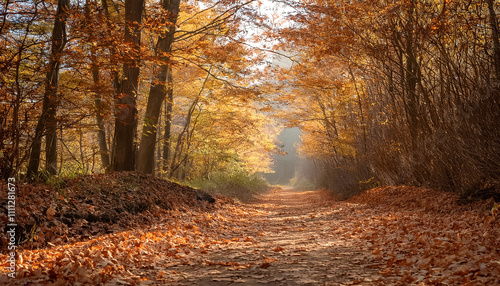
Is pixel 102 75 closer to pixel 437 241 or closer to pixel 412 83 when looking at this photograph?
pixel 412 83

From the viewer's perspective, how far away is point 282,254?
16.1ft

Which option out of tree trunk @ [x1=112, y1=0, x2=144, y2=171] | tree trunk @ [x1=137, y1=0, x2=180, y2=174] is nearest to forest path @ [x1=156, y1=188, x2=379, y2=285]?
tree trunk @ [x1=112, y1=0, x2=144, y2=171]

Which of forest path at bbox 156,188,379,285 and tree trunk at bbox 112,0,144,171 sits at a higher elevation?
tree trunk at bbox 112,0,144,171

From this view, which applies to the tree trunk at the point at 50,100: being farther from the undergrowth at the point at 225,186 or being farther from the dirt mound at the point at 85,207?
the undergrowth at the point at 225,186

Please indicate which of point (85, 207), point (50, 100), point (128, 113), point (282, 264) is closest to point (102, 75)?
point (128, 113)

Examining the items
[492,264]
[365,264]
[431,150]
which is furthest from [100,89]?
[431,150]

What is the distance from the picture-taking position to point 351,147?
1323 cm

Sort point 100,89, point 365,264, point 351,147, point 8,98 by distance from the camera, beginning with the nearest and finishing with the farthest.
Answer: point 365,264 → point 8,98 → point 100,89 → point 351,147

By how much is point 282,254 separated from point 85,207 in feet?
11.7

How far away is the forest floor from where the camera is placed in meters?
3.41

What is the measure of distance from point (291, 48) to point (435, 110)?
18.0ft

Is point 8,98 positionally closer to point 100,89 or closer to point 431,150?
point 100,89

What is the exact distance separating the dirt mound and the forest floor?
0.22 feet

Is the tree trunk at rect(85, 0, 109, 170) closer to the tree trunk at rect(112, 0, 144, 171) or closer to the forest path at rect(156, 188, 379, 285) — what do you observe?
the tree trunk at rect(112, 0, 144, 171)
